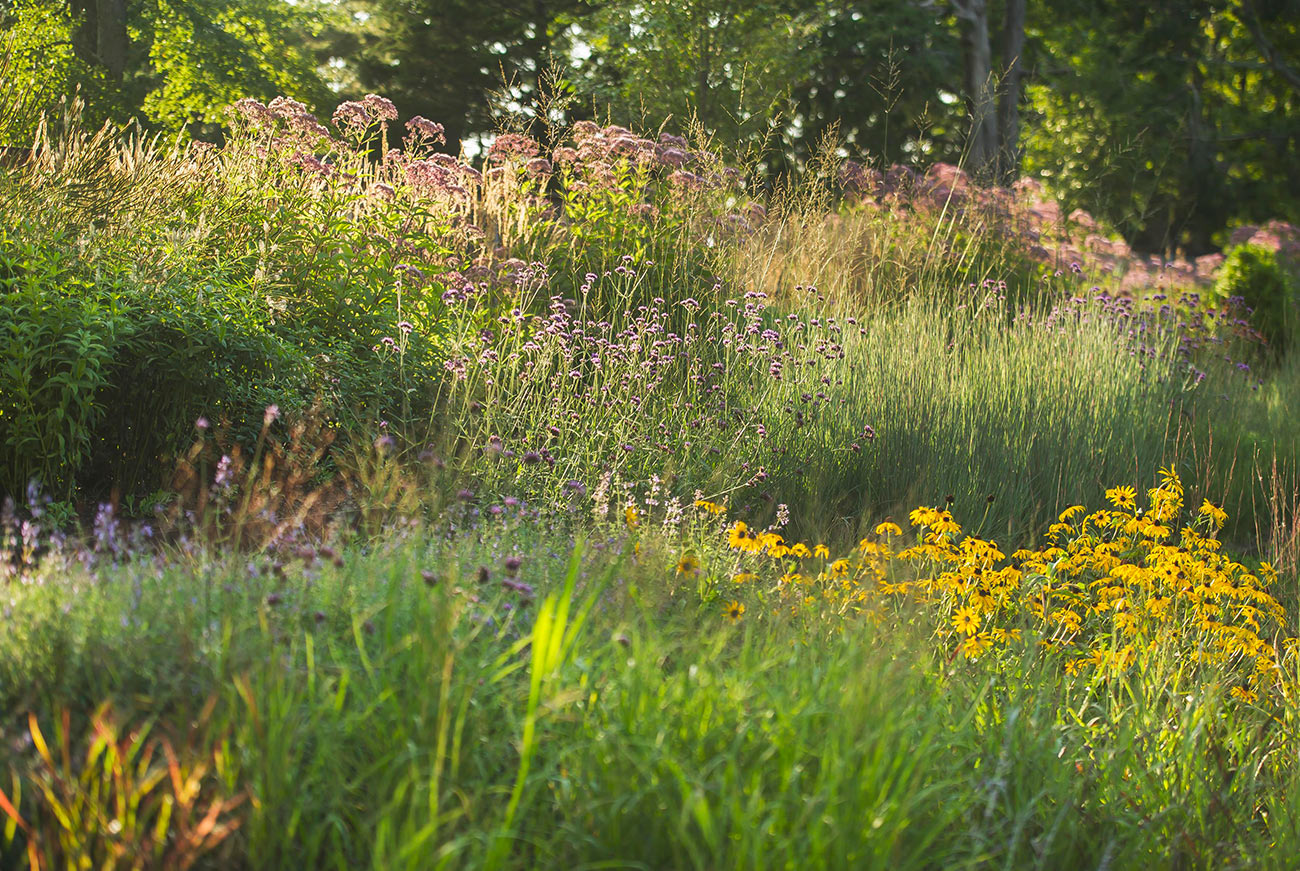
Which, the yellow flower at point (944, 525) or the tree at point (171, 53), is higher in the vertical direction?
the tree at point (171, 53)

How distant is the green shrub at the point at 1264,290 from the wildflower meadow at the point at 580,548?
3.83 m

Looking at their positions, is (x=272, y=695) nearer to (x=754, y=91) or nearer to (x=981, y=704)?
(x=981, y=704)

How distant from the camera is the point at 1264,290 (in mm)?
11008

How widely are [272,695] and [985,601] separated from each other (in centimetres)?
211

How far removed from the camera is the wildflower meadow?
5.87 ft

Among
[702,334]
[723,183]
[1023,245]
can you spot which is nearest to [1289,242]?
[1023,245]

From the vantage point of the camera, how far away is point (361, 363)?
14.7ft

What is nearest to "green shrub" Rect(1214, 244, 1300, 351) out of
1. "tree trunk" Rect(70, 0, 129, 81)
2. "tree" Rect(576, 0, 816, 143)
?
"tree" Rect(576, 0, 816, 143)

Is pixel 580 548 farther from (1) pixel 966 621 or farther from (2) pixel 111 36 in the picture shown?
(2) pixel 111 36

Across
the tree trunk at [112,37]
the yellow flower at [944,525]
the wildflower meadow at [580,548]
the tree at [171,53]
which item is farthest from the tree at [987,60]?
the tree trunk at [112,37]

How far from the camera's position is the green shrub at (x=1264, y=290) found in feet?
35.7

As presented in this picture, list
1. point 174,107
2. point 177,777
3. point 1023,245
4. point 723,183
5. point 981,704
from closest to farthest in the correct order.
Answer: point 177,777, point 981,704, point 723,183, point 1023,245, point 174,107

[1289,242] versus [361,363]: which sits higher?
[1289,242]

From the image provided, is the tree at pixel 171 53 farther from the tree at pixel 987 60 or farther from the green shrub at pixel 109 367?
the green shrub at pixel 109 367
